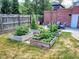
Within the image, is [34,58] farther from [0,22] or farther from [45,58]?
[0,22]

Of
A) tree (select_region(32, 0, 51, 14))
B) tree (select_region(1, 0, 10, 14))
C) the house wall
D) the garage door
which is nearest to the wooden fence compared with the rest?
tree (select_region(1, 0, 10, 14))

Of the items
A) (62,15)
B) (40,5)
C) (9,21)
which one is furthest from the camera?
(40,5)

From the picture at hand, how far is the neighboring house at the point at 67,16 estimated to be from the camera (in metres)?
18.6

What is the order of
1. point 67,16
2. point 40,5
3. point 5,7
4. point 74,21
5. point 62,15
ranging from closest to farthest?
point 5,7
point 74,21
point 67,16
point 62,15
point 40,5

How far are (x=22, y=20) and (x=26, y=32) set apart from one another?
430 centimetres

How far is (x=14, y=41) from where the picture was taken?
28.2ft

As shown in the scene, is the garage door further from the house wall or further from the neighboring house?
the house wall

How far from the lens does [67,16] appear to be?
19.7 meters

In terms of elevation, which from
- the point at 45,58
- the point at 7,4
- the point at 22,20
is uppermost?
the point at 7,4

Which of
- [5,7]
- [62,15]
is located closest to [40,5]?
[62,15]

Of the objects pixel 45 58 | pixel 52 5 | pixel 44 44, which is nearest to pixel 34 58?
pixel 45 58

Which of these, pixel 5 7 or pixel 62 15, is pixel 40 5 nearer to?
pixel 62 15

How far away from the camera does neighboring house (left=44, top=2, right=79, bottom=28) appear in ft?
61.2

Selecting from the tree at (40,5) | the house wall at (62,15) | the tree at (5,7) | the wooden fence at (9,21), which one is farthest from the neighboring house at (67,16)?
the wooden fence at (9,21)
